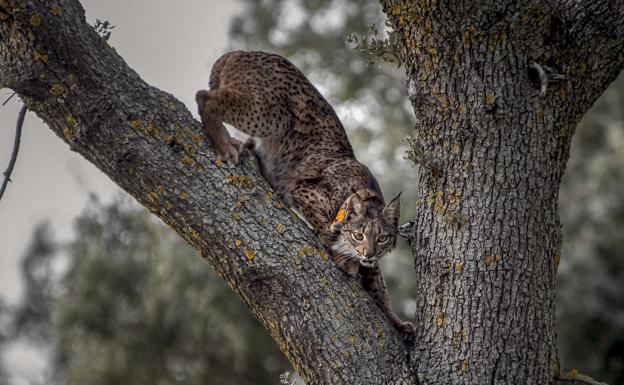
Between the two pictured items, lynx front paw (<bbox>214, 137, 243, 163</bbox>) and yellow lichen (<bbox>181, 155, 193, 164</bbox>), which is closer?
yellow lichen (<bbox>181, 155, 193, 164</bbox>)

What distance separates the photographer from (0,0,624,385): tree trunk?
3652 mm

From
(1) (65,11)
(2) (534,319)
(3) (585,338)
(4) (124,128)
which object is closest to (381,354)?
(2) (534,319)

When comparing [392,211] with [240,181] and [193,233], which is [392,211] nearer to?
[240,181]

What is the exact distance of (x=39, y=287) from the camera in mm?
14734

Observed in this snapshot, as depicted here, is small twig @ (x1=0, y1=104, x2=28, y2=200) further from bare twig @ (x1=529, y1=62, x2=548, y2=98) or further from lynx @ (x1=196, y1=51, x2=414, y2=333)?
bare twig @ (x1=529, y1=62, x2=548, y2=98)

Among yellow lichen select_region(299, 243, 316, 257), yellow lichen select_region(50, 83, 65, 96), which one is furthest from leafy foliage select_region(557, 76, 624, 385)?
yellow lichen select_region(50, 83, 65, 96)

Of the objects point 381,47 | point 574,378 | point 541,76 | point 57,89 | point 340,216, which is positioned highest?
point 381,47

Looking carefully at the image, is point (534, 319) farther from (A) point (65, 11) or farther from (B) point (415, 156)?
(A) point (65, 11)

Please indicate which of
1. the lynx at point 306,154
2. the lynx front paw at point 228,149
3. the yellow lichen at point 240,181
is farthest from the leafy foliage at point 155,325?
the yellow lichen at point 240,181

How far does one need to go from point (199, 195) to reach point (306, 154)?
5.42 ft

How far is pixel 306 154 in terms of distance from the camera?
5.34 metres

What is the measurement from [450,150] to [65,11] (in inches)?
72.1

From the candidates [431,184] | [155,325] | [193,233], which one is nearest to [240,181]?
[193,233]

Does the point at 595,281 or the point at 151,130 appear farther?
the point at 595,281
